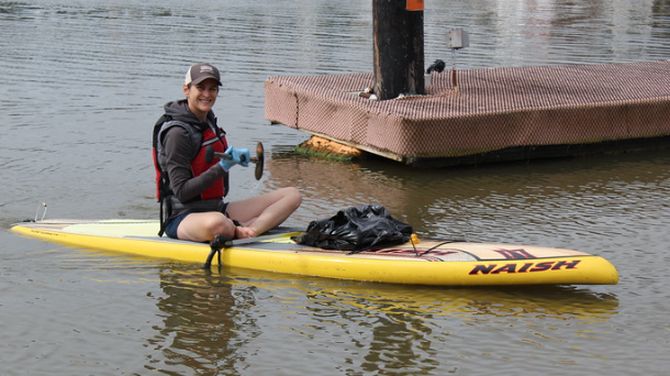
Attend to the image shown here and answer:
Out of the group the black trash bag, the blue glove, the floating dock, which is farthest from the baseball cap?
the floating dock

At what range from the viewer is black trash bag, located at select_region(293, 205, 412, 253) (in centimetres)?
797

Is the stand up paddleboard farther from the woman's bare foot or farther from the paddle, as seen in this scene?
the paddle

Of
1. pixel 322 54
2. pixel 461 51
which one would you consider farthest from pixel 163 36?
pixel 461 51

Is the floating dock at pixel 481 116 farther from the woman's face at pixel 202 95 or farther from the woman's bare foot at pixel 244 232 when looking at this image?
the woman's face at pixel 202 95

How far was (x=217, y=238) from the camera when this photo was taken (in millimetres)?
8031

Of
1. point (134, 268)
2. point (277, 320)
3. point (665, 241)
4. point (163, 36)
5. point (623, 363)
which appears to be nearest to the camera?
point (623, 363)

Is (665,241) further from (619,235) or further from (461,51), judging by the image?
(461,51)

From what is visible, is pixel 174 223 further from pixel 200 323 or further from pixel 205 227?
pixel 200 323

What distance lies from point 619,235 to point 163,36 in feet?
48.1

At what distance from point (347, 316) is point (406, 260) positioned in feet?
2.16

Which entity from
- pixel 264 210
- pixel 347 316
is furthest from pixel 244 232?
pixel 347 316

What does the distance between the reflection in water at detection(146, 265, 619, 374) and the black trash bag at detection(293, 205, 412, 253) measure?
0.29 meters

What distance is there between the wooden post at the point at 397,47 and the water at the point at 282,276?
888 mm

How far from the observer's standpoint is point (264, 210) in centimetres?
835
